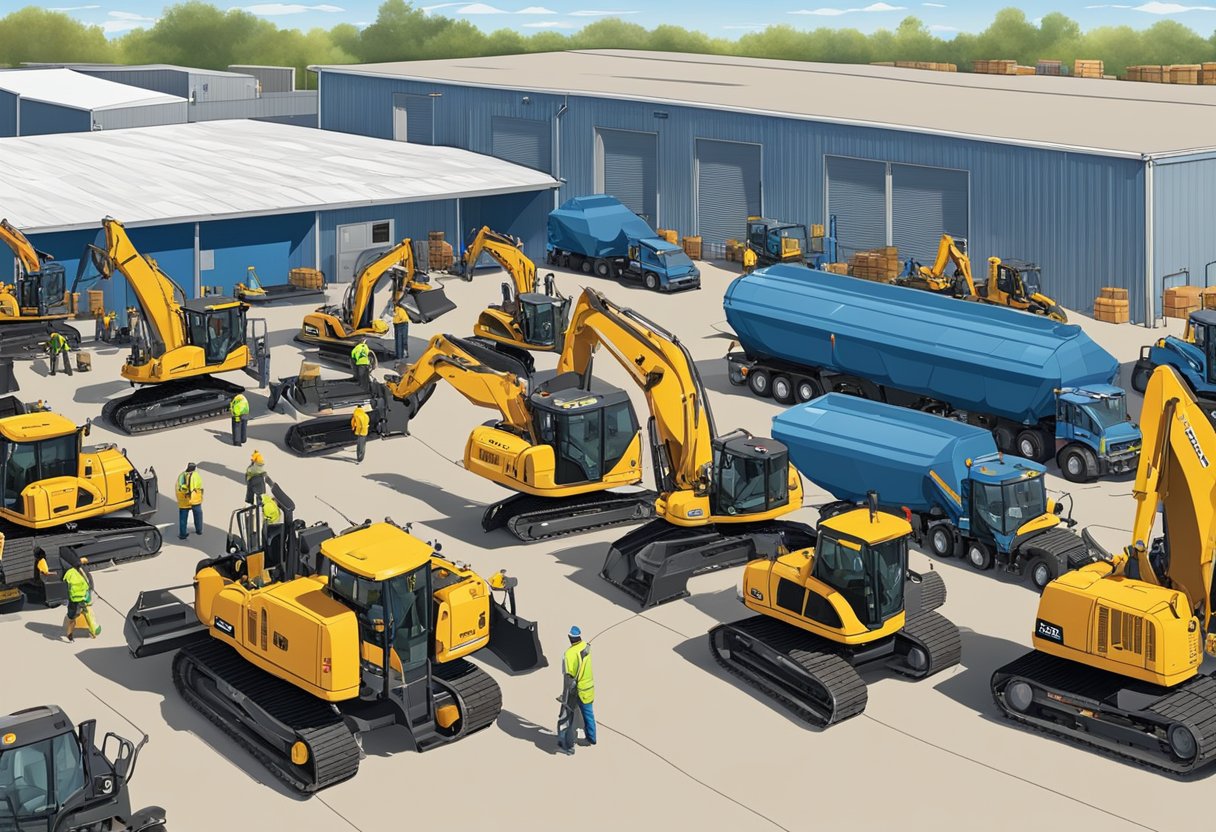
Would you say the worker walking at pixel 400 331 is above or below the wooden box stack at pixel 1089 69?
below

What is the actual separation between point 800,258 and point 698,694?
108 feet

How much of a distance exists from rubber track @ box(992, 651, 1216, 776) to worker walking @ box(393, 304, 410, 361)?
2397 cm

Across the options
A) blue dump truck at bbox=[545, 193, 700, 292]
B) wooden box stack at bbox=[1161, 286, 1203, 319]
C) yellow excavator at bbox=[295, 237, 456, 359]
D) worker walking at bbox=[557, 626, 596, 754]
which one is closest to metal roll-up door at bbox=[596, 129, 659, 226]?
blue dump truck at bbox=[545, 193, 700, 292]

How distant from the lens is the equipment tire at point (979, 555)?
3031cm

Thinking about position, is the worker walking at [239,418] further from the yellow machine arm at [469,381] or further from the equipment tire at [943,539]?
the equipment tire at [943,539]

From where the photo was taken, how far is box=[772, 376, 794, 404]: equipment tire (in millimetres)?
42656

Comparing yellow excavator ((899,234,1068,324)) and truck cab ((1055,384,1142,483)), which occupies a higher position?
yellow excavator ((899,234,1068,324))

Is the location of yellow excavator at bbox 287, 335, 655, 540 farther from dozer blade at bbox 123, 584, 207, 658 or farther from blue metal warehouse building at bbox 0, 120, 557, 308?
blue metal warehouse building at bbox 0, 120, 557, 308

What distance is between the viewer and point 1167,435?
22656 mm

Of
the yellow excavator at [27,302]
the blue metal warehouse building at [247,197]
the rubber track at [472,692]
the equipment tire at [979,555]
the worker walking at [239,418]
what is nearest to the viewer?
the rubber track at [472,692]

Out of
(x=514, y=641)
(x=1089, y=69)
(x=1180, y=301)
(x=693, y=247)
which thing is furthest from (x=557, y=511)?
(x=1089, y=69)

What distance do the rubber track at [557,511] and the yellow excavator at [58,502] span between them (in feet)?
20.3

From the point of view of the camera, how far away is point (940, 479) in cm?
3141

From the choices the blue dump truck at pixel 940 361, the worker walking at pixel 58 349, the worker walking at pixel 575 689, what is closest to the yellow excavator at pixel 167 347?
the worker walking at pixel 58 349
